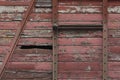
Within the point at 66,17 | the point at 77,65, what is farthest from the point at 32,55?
the point at 66,17

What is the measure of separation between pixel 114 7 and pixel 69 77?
1.49m

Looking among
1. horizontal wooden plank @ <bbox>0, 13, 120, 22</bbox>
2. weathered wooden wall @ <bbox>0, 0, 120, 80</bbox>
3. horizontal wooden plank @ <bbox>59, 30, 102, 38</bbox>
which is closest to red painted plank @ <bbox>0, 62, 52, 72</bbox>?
weathered wooden wall @ <bbox>0, 0, 120, 80</bbox>

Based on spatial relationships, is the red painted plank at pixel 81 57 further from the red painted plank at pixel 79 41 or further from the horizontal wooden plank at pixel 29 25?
the horizontal wooden plank at pixel 29 25

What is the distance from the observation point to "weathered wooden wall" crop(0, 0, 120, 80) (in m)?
5.87

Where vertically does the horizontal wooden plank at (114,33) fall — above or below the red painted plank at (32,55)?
above

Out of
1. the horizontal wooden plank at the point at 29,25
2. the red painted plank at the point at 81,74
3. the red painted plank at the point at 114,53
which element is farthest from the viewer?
the horizontal wooden plank at the point at 29,25

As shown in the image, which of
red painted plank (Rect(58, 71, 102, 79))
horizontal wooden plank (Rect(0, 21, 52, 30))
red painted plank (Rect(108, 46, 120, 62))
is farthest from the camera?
horizontal wooden plank (Rect(0, 21, 52, 30))

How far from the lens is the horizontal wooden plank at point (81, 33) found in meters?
6.02

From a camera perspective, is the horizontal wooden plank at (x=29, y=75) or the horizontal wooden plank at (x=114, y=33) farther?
the horizontal wooden plank at (x=114, y=33)

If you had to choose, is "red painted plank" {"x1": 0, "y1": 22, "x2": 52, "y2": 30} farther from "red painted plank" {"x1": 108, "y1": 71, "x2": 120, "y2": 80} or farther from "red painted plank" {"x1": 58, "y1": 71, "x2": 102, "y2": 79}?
"red painted plank" {"x1": 108, "y1": 71, "x2": 120, "y2": 80}

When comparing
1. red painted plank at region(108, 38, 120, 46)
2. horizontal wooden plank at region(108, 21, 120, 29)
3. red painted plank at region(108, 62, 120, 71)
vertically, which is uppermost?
horizontal wooden plank at region(108, 21, 120, 29)

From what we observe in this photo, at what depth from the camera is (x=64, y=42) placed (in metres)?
5.99

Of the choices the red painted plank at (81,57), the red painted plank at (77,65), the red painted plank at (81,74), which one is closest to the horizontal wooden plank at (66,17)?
the red painted plank at (81,57)

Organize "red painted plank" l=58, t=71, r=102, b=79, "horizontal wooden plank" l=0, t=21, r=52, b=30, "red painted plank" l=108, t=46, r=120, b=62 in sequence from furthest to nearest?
"horizontal wooden plank" l=0, t=21, r=52, b=30 < "red painted plank" l=108, t=46, r=120, b=62 < "red painted plank" l=58, t=71, r=102, b=79
